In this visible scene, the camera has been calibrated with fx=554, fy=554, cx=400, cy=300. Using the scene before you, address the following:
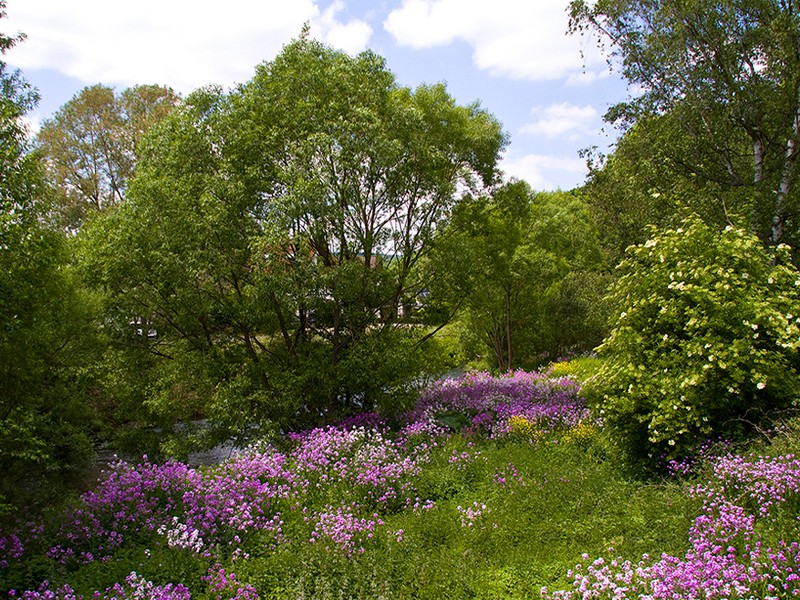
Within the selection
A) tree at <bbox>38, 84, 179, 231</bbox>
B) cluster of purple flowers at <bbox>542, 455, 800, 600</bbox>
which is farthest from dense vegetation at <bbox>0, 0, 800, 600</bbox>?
tree at <bbox>38, 84, 179, 231</bbox>

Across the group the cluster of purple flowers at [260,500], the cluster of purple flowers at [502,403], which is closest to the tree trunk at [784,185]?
the cluster of purple flowers at [502,403]

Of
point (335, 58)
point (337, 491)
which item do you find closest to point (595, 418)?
point (337, 491)

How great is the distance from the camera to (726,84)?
10.4 meters

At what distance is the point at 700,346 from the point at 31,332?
8304mm

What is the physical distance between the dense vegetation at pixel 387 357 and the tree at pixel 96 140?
14307 mm

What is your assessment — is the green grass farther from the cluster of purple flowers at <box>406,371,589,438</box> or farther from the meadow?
the cluster of purple flowers at <box>406,371,589,438</box>

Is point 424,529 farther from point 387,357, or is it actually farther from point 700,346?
point 387,357

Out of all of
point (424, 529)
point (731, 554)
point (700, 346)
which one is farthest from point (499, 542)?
point (700, 346)

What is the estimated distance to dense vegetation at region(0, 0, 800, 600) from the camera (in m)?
5.48

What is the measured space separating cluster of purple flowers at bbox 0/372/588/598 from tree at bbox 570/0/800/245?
576 centimetres

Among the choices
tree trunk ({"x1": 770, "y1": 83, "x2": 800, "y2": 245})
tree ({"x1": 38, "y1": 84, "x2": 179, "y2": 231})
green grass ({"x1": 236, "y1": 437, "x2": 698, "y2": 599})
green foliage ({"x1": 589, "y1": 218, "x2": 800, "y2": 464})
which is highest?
tree ({"x1": 38, "y1": 84, "x2": 179, "y2": 231})

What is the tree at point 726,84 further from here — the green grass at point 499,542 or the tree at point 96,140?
the tree at point 96,140

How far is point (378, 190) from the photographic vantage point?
11117mm

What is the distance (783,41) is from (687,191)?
328 centimetres
